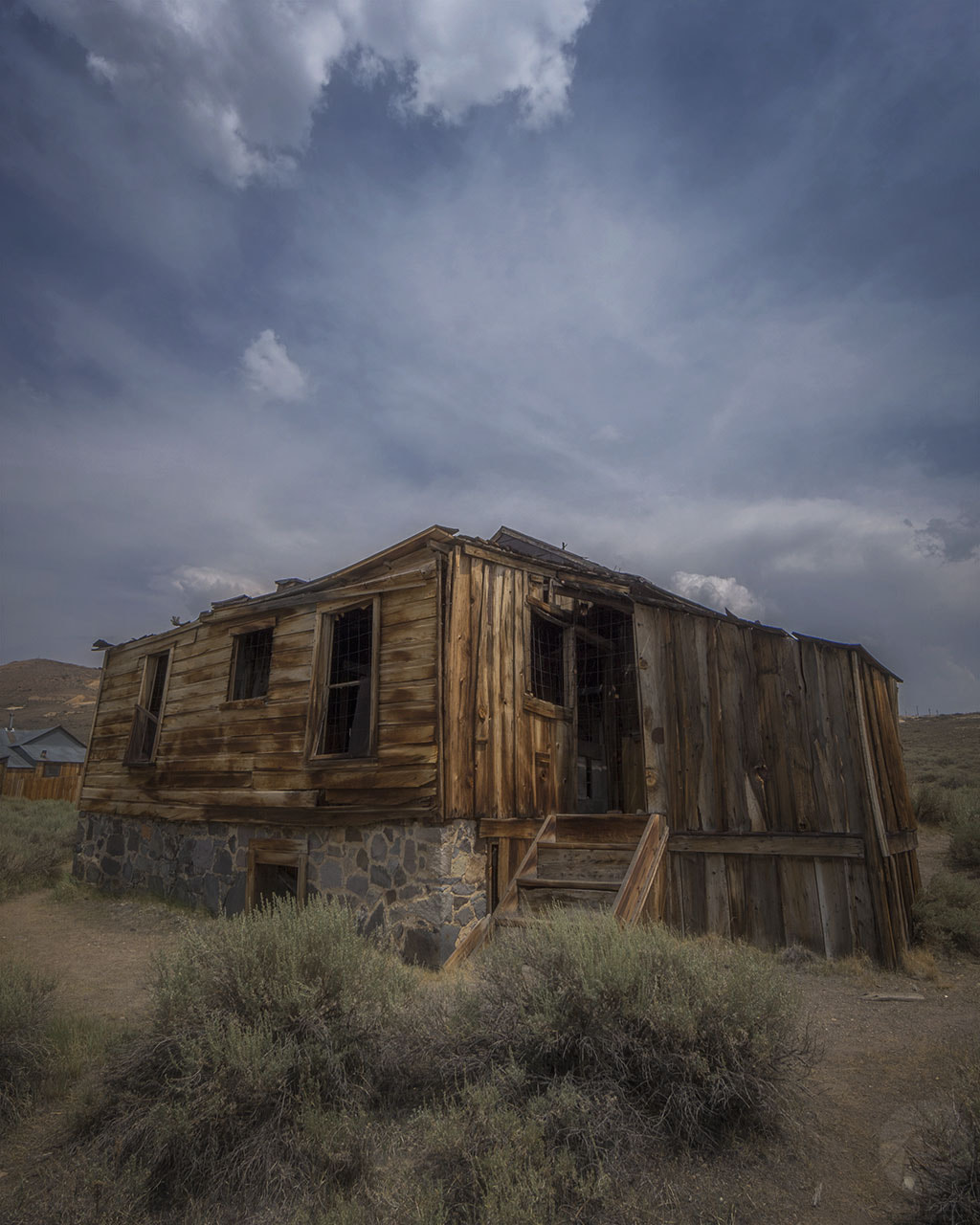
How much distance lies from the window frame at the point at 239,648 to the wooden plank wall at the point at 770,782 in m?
5.27

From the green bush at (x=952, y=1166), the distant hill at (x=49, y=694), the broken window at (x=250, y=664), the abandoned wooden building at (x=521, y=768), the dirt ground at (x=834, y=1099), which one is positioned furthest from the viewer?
the distant hill at (x=49, y=694)

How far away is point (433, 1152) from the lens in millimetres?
3488

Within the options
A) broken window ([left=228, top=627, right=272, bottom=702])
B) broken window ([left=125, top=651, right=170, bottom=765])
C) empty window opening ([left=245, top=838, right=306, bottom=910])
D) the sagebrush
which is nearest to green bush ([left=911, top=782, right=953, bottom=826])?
empty window opening ([left=245, top=838, right=306, bottom=910])

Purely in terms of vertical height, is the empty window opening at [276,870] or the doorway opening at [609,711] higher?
the doorway opening at [609,711]

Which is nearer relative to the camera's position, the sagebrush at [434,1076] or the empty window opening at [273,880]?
the sagebrush at [434,1076]

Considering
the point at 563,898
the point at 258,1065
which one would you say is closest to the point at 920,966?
the point at 563,898

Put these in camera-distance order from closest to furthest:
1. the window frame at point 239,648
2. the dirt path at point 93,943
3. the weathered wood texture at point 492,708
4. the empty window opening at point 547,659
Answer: the dirt path at point 93,943 → the weathered wood texture at point 492,708 → the empty window opening at point 547,659 → the window frame at point 239,648

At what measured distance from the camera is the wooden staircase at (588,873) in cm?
711

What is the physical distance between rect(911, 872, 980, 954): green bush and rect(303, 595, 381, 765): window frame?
21.3 feet

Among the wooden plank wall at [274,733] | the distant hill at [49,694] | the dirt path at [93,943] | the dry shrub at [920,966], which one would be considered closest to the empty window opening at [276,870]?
the wooden plank wall at [274,733]

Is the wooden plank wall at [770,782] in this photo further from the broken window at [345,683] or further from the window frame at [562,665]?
the broken window at [345,683]

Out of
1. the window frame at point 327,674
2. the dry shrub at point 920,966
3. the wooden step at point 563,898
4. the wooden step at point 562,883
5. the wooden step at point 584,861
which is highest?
the window frame at point 327,674

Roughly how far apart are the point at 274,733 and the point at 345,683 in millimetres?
1294

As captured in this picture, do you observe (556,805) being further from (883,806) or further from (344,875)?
(883,806)
